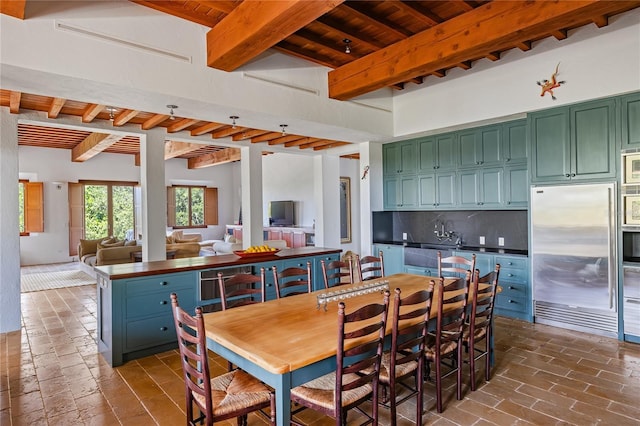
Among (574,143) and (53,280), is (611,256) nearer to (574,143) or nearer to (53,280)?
Answer: (574,143)

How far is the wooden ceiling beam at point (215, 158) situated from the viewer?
899 centimetres

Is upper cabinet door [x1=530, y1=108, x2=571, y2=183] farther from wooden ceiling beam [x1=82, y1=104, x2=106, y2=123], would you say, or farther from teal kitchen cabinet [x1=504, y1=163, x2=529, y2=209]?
wooden ceiling beam [x1=82, y1=104, x2=106, y2=123]

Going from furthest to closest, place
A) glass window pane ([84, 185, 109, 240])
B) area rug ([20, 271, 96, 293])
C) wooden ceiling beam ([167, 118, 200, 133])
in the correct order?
glass window pane ([84, 185, 109, 240]), area rug ([20, 271, 96, 293]), wooden ceiling beam ([167, 118, 200, 133])

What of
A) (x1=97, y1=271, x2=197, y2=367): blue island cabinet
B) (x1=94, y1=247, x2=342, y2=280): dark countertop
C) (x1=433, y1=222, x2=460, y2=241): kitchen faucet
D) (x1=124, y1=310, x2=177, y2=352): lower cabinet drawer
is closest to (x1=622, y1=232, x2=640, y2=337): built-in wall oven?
(x1=433, y1=222, x2=460, y2=241): kitchen faucet

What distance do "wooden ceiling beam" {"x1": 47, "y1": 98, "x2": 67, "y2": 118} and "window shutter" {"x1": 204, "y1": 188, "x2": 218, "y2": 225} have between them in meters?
8.19

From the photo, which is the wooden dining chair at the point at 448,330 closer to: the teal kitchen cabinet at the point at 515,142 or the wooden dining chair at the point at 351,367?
the wooden dining chair at the point at 351,367

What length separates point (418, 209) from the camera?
5.83m

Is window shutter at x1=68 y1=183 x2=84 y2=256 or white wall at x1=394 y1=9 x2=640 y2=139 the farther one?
window shutter at x1=68 y1=183 x2=84 y2=256

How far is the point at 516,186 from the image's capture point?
471 centimetres

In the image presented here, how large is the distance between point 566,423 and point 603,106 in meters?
3.20

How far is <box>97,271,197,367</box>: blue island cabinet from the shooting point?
132 inches

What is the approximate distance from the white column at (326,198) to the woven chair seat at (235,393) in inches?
212

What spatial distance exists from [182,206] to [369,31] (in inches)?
399

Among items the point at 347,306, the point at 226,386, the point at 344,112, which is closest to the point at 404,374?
the point at 347,306
